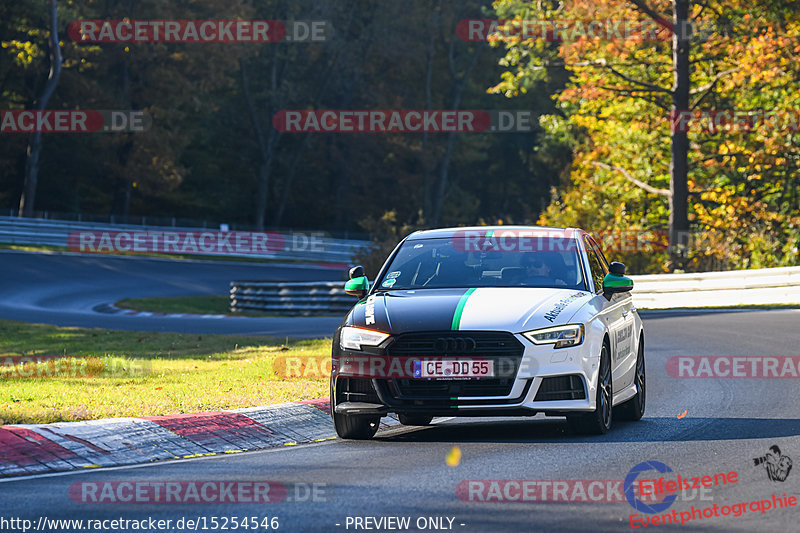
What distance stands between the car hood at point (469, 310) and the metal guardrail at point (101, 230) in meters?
36.1

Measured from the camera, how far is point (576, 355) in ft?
32.7

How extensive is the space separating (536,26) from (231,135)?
145 ft

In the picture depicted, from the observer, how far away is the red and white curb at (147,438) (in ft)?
29.7

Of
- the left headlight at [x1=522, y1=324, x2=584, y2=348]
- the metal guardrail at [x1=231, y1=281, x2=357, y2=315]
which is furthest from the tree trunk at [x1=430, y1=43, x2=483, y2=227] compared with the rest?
the left headlight at [x1=522, y1=324, x2=584, y2=348]

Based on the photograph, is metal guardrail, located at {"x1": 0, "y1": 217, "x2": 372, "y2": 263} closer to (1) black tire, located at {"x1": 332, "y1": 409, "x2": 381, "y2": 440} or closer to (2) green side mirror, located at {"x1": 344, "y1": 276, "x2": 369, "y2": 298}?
(2) green side mirror, located at {"x1": 344, "y1": 276, "x2": 369, "y2": 298}

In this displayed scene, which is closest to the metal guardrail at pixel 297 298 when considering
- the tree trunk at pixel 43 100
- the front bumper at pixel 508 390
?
the front bumper at pixel 508 390

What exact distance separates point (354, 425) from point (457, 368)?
1.16 m

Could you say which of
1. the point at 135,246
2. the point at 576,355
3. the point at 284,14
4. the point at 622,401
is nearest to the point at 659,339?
the point at 622,401

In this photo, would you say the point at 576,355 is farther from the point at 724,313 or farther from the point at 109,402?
the point at 724,313

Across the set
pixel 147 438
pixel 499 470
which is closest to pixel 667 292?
pixel 147 438

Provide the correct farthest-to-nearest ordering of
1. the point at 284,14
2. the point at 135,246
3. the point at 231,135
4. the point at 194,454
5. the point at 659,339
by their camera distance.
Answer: the point at 231,135, the point at 284,14, the point at 135,246, the point at 659,339, the point at 194,454

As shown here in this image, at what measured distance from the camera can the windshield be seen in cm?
1110

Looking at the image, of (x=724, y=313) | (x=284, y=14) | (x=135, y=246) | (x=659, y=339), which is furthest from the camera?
(x=284, y=14)

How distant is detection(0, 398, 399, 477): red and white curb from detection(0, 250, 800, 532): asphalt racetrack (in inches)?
12.1
